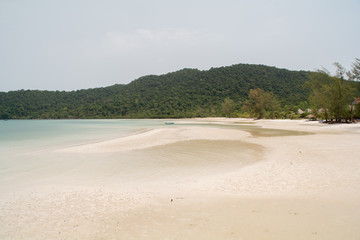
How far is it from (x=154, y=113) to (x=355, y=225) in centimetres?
10413

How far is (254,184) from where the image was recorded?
6793mm

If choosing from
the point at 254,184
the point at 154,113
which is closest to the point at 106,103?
the point at 154,113

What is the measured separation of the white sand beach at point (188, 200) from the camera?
160 inches

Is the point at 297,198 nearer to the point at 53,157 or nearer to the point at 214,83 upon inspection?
the point at 53,157

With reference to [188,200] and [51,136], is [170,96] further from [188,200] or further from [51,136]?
[188,200]

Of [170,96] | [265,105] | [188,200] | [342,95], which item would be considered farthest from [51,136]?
[170,96]

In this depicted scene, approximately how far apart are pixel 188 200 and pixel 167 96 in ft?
360

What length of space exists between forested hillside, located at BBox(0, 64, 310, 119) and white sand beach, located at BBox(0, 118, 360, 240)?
271 ft

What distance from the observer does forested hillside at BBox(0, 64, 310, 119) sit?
100 meters

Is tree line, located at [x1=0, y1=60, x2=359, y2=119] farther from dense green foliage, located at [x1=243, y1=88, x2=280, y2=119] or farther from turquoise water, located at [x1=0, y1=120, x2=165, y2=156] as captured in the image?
turquoise water, located at [x1=0, y1=120, x2=165, y2=156]

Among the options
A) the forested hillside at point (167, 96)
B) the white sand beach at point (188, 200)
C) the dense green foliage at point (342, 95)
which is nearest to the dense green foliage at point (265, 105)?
the dense green foliage at point (342, 95)

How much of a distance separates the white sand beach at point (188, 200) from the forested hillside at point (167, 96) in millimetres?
82491

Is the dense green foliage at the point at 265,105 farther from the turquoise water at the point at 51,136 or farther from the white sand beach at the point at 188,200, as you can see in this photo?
the white sand beach at the point at 188,200

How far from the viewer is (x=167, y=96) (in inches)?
4496
